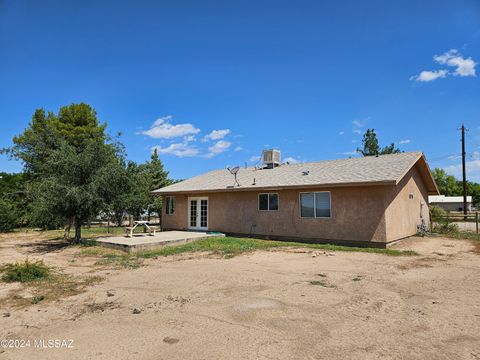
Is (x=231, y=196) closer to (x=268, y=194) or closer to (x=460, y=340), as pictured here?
(x=268, y=194)

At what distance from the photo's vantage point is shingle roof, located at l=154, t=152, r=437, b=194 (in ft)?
43.3

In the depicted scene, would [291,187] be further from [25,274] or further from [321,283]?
[25,274]

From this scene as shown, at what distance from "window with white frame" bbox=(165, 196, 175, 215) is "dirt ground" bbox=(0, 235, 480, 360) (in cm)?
1186

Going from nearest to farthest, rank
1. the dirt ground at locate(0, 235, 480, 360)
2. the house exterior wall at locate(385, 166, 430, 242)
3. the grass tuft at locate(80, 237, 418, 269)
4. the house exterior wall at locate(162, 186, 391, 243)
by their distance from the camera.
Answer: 1. the dirt ground at locate(0, 235, 480, 360)
2. the grass tuft at locate(80, 237, 418, 269)
3. the house exterior wall at locate(162, 186, 391, 243)
4. the house exterior wall at locate(385, 166, 430, 242)

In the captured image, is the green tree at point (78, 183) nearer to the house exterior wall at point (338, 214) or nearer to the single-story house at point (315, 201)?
the single-story house at point (315, 201)

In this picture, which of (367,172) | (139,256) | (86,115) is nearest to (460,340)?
(139,256)

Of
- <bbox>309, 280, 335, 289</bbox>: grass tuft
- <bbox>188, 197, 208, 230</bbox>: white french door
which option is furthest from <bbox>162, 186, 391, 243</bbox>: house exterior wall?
<bbox>309, 280, 335, 289</bbox>: grass tuft

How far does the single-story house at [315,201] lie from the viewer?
516 inches

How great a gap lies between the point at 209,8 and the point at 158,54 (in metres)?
3.82

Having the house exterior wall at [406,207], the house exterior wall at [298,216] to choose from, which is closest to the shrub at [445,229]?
the house exterior wall at [406,207]

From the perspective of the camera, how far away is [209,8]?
1226 centimetres

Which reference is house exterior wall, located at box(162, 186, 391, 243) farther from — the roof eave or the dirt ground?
the dirt ground

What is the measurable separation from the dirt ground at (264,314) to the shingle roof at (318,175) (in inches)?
187

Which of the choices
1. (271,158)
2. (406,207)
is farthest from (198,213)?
(406,207)
